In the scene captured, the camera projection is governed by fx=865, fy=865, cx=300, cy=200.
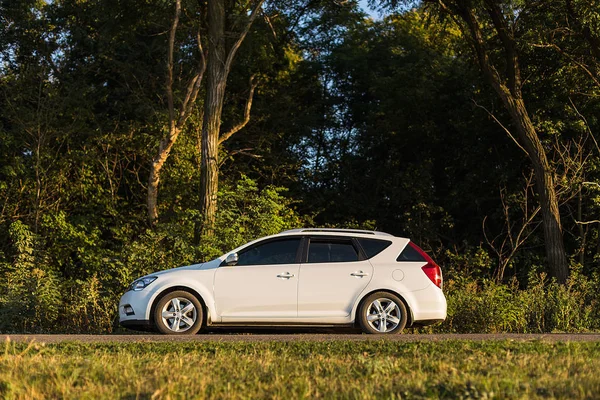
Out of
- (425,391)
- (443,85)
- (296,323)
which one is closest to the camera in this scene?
(425,391)

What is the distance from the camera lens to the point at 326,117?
33062 millimetres

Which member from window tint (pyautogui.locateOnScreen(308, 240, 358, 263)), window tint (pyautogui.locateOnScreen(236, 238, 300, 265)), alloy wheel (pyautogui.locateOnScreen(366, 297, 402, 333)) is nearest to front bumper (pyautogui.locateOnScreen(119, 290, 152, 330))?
window tint (pyautogui.locateOnScreen(236, 238, 300, 265))

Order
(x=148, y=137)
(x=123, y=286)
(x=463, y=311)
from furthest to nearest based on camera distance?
(x=148, y=137)
(x=123, y=286)
(x=463, y=311)

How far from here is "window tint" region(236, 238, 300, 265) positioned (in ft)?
41.6

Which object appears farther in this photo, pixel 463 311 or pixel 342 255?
pixel 463 311

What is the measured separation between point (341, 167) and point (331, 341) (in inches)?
860

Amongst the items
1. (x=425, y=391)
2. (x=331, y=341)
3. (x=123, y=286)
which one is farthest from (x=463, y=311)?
(x=425, y=391)

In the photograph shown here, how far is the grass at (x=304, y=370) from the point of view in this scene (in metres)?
6.78

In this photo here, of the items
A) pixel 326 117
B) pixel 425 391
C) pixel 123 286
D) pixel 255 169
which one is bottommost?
pixel 425 391

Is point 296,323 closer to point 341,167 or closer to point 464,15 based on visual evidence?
point 464,15

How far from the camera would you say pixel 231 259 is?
41.0ft

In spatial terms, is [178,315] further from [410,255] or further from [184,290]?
[410,255]

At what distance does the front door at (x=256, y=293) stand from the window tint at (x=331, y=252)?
432mm

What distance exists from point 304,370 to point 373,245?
5185mm
